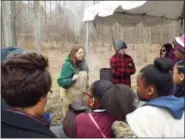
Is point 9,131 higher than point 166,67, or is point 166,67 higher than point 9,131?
point 166,67

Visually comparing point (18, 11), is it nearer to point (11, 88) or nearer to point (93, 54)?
point (93, 54)

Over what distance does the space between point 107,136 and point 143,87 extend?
307mm

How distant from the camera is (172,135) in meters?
1.19

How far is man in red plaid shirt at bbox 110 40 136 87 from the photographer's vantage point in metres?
3.46

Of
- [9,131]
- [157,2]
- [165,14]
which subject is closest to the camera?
[9,131]

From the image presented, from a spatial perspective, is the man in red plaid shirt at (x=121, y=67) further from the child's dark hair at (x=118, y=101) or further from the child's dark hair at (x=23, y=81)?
the child's dark hair at (x=23, y=81)

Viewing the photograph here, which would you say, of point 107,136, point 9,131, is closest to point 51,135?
point 9,131

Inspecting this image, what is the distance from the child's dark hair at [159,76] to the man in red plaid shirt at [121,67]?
206cm

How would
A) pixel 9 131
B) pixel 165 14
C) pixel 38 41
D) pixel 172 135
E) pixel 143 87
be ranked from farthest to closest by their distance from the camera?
pixel 38 41 < pixel 165 14 < pixel 143 87 < pixel 172 135 < pixel 9 131

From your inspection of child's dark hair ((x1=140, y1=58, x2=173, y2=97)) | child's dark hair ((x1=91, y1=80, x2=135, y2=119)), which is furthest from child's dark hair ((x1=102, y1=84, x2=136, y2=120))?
child's dark hair ((x1=140, y1=58, x2=173, y2=97))

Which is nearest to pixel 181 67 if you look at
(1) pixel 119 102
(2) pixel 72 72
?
(1) pixel 119 102

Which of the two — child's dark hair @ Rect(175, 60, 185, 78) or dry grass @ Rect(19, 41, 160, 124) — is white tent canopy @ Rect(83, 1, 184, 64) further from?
child's dark hair @ Rect(175, 60, 185, 78)

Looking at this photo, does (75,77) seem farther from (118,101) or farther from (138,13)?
(138,13)

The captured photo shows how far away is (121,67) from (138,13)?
4.70 ft
